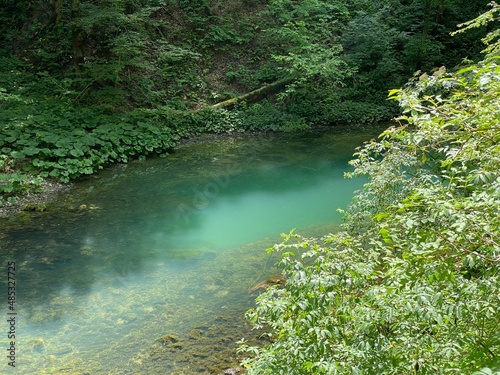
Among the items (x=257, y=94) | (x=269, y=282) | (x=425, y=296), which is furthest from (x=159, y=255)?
(x=257, y=94)

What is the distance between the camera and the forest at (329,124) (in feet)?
6.38

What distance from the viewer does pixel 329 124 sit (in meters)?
13.5

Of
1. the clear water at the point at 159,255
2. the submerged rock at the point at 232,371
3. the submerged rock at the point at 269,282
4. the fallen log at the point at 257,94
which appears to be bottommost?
the submerged rock at the point at 232,371

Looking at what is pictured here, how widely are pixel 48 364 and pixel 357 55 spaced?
13.5 metres

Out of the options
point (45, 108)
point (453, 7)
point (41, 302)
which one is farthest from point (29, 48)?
point (453, 7)

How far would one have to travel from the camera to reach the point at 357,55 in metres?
Answer: 14.2

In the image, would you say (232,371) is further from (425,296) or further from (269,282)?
(425,296)

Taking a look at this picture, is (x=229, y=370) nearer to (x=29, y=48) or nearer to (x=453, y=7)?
(x=29, y=48)

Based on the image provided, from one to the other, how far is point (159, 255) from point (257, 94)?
29.0 ft

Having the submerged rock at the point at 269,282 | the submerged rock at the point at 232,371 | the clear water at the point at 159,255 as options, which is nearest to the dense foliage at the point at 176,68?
the clear water at the point at 159,255

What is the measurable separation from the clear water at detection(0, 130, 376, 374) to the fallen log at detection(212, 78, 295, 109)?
295 centimetres

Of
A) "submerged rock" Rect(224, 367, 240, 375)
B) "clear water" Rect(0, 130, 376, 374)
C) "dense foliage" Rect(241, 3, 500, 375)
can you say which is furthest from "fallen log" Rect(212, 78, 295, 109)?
"dense foliage" Rect(241, 3, 500, 375)

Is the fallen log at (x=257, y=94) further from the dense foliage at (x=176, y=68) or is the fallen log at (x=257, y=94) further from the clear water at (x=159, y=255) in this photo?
the clear water at (x=159, y=255)

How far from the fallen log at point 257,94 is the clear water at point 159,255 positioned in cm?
295
